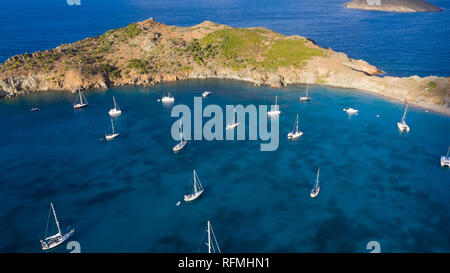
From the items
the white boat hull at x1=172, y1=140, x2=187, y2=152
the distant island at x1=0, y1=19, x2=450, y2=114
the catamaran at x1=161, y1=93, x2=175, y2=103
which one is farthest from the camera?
the distant island at x1=0, y1=19, x2=450, y2=114

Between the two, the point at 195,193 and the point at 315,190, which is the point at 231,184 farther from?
the point at 315,190

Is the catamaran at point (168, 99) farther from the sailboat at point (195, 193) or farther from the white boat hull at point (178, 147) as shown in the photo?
the sailboat at point (195, 193)

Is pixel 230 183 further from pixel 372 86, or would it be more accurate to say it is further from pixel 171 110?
pixel 372 86

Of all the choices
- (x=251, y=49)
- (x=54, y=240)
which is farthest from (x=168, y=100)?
(x=54, y=240)

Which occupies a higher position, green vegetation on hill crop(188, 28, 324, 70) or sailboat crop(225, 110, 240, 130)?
green vegetation on hill crop(188, 28, 324, 70)

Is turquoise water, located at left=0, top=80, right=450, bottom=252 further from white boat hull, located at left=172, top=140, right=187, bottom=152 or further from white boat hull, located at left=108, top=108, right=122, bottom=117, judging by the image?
white boat hull, located at left=108, top=108, right=122, bottom=117

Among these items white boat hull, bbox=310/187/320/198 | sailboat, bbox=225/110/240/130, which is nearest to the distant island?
sailboat, bbox=225/110/240/130
